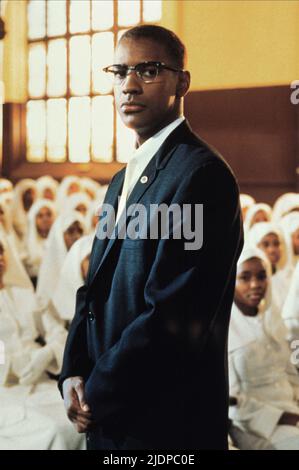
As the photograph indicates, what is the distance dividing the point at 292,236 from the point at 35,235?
203cm

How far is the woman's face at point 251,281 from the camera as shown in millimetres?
3142

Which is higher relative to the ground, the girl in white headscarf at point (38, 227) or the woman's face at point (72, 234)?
the woman's face at point (72, 234)

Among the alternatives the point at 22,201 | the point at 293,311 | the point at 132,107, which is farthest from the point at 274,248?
the point at 132,107

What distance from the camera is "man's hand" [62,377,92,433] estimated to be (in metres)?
1.22

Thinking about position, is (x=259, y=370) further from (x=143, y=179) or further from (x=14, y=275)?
(x=143, y=179)

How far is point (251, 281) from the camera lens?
3.13m

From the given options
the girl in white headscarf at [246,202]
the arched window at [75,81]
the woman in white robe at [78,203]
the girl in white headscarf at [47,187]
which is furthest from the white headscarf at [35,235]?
the girl in white headscarf at [246,202]

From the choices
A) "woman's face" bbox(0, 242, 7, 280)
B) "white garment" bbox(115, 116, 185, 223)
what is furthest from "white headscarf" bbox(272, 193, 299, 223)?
"white garment" bbox(115, 116, 185, 223)

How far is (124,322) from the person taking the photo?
1.22 m

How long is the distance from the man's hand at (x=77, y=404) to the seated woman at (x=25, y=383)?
1.52m

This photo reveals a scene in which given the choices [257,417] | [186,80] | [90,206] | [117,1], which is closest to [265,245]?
[257,417]

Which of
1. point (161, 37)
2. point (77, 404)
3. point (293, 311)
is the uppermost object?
point (161, 37)

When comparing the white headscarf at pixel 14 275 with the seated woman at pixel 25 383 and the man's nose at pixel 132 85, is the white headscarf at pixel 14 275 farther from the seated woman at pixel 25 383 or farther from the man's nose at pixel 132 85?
the man's nose at pixel 132 85

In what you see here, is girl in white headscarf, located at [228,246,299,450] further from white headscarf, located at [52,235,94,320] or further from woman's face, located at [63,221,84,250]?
woman's face, located at [63,221,84,250]
